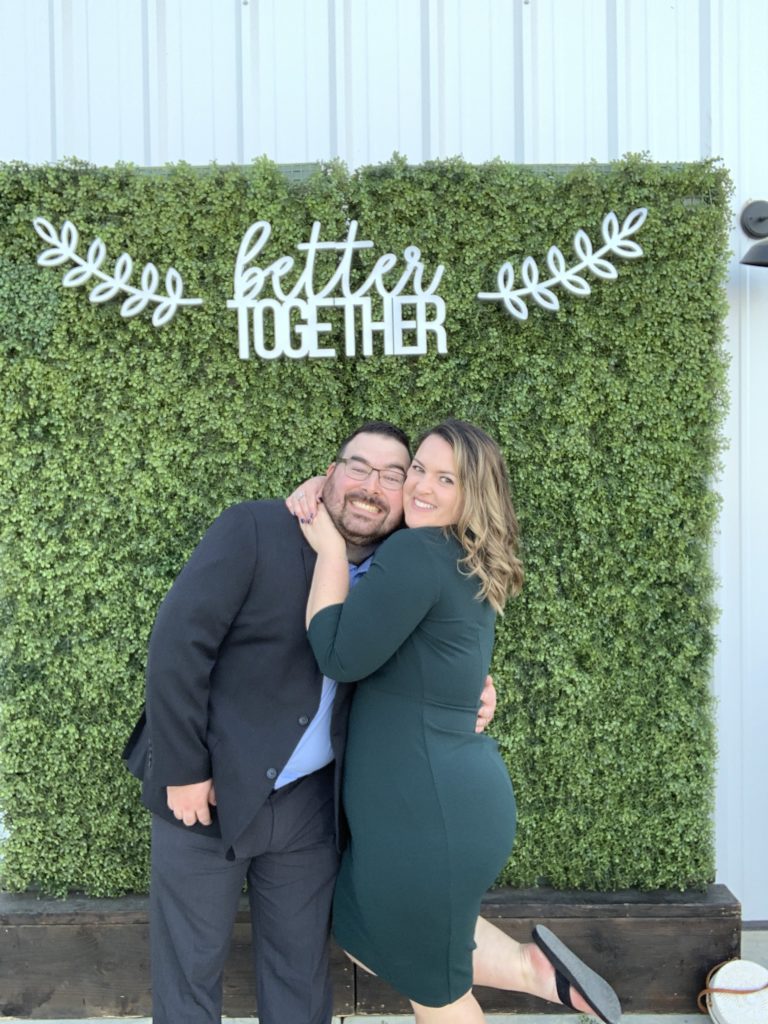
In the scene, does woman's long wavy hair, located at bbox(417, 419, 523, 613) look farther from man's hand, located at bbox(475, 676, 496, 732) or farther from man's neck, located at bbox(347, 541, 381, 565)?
man's hand, located at bbox(475, 676, 496, 732)

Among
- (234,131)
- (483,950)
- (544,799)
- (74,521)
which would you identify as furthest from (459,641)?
(234,131)

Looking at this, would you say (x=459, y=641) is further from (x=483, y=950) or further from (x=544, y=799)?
(x=544, y=799)

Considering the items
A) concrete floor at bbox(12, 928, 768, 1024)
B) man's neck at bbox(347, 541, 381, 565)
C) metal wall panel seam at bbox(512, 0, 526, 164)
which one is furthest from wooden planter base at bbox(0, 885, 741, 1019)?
metal wall panel seam at bbox(512, 0, 526, 164)

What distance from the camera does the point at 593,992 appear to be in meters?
2.65

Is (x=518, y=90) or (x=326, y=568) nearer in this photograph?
(x=326, y=568)

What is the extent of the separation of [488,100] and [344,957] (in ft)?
10.9

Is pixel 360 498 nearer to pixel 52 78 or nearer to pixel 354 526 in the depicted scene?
pixel 354 526

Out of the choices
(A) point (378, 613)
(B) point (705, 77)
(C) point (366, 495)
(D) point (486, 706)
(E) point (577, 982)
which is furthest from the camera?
(B) point (705, 77)

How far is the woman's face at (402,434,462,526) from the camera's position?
235cm

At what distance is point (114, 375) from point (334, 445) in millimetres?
834

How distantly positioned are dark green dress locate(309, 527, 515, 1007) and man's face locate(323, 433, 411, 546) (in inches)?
6.4

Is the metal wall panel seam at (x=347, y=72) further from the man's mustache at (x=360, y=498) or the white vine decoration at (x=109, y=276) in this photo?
the man's mustache at (x=360, y=498)

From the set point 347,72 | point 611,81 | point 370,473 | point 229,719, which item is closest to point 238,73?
point 347,72

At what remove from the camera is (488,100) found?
371 cm
